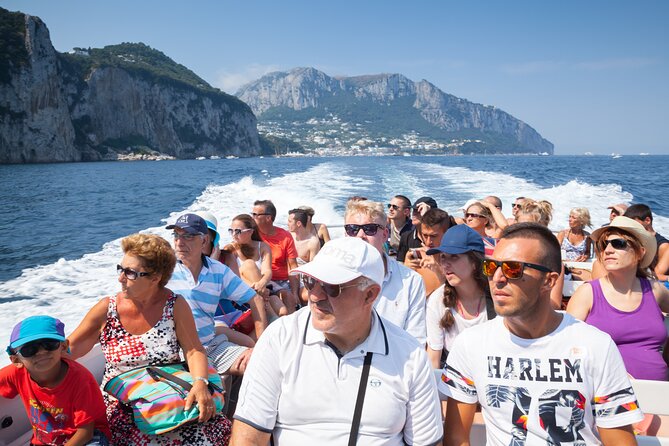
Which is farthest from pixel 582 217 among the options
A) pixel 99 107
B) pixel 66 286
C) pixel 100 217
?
pixel 99 107

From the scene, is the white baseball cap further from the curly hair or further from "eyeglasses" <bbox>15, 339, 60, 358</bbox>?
"eyeglasses" <bbox>15, 339, 60, 358</bbox>

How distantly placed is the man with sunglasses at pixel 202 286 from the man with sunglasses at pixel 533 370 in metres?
1.65

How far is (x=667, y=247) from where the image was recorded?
4449 mm

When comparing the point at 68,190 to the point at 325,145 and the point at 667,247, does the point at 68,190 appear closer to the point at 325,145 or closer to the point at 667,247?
the point at 667,247

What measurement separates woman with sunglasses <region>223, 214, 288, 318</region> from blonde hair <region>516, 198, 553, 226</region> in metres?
2.98

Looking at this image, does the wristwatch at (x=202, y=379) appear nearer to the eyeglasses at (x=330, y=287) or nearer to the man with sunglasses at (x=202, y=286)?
the man with sunglasses at (x=202, y=286)

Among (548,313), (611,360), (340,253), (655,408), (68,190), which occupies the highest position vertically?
(340,253)

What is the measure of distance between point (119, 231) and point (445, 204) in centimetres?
1143

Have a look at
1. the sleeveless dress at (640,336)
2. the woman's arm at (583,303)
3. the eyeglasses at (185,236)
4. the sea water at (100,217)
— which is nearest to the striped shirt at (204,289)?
the eyeglasses at (185,236)

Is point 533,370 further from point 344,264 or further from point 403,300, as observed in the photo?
point 403,300

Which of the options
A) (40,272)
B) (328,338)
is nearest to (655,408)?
(328,338)

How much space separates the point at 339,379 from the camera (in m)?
1.63

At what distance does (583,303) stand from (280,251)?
3055 mm

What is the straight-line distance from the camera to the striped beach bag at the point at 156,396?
Result: 217 cm
